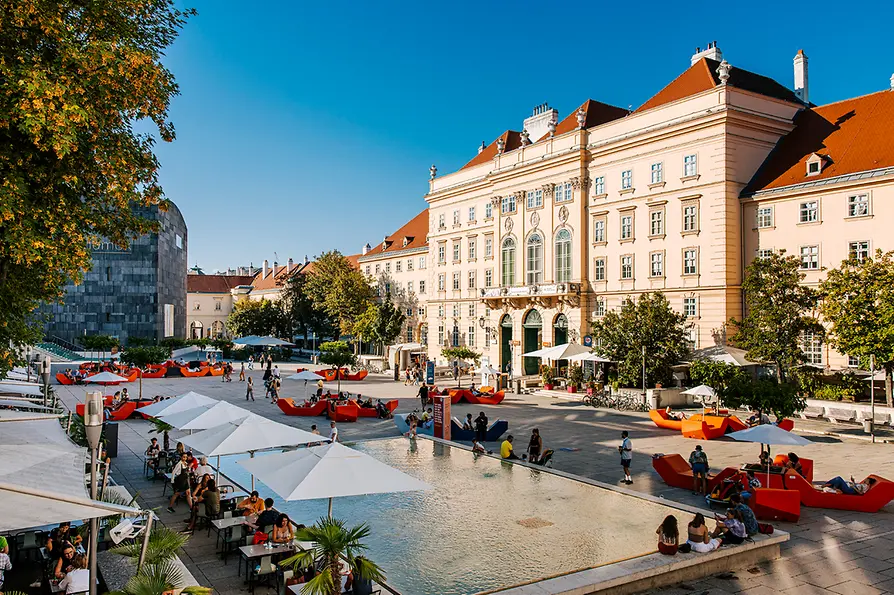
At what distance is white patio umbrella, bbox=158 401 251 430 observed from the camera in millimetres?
16484

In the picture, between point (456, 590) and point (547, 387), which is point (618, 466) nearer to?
point (456, 590)

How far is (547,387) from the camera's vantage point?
4166cm

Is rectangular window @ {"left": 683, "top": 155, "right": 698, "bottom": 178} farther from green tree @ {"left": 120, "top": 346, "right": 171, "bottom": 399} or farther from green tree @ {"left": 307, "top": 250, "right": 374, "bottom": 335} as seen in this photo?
green tree @ {"left": 307, "top": 250, "right": 374, "bottom": 335}

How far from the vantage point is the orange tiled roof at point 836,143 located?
34.1 meters

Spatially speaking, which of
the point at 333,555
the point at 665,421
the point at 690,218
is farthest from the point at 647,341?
the point at 333,555

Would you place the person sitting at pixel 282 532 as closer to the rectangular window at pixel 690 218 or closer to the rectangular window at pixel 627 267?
the rectangular window at pixel 690 218

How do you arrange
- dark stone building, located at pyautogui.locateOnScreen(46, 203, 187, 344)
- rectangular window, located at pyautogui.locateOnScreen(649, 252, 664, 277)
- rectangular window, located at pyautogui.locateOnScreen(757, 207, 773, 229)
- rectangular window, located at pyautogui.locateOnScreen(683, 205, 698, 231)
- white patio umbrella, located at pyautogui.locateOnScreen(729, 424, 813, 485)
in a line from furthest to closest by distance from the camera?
dark stone building, located at pyautogui.locateOnScreen(46, 203, 187, 344) → rectangular window, located at pyautogui.locateOnScreen(649, 252, 664, 277) → rectangular window, located at pyautogui.locateOnScreen(683, 205, 698, 231) → rectangular window, located at pyautogui.locateOnScreen(757, 207, 773, 229) → white patio umbrella, located at pyautogui.locateOnScreen(729, 424, 813, 485)

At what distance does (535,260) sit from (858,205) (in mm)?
21726

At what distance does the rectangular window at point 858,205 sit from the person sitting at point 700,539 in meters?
27.7

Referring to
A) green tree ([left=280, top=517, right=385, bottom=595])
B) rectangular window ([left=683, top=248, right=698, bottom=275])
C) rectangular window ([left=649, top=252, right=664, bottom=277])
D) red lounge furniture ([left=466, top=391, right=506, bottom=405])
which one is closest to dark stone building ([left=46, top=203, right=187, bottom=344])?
red lounge furniture ([left=466, top=391, right=506, bottom=405])

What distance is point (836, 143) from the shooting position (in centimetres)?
3650

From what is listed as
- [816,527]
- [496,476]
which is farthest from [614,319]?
[816,527]

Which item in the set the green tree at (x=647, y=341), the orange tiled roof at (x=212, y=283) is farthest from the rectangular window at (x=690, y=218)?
the orange tiled roof at (x=212, y=283)

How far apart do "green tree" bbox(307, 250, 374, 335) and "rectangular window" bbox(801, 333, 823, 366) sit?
142 feet
